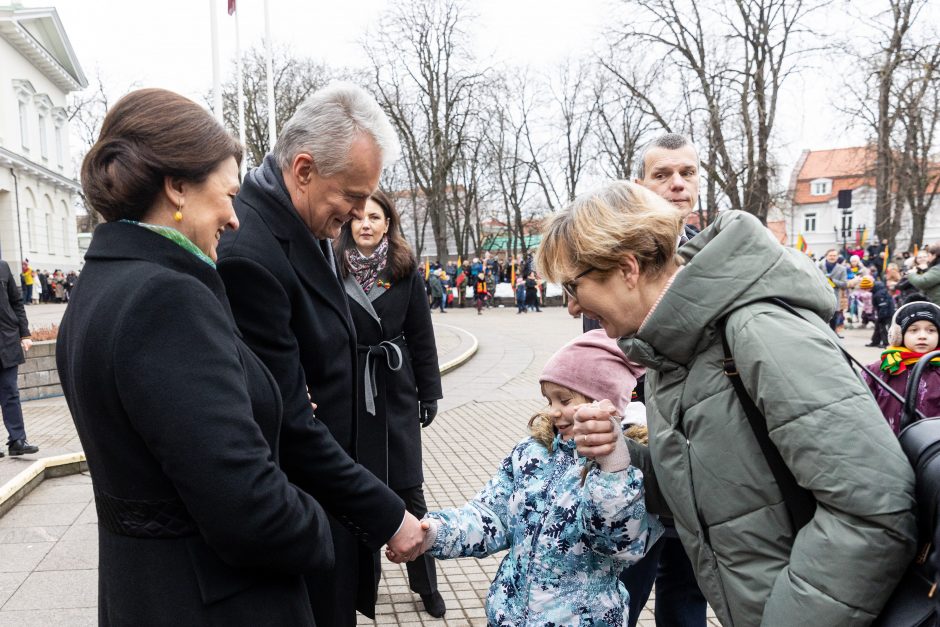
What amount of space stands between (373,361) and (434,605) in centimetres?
132

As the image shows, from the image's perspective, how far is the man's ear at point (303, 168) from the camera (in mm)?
2117

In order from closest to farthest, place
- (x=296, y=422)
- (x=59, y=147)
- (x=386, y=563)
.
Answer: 1. (x=296, y=422)
2. (x=386, y=563)
3. (x=59, y=147)

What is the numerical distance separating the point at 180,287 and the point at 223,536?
487 mm

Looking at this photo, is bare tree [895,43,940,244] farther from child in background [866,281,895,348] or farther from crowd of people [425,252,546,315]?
crowd of people [425,252,546,315]

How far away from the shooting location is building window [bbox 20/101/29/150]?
38.1 metres

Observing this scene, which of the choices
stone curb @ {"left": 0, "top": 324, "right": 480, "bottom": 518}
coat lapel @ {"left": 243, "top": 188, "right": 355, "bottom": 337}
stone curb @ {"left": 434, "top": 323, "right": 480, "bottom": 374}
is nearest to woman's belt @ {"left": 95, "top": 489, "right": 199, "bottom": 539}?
coat lapel @ {"left": 243, "top": 188, "right": 355, "bottom": 337}

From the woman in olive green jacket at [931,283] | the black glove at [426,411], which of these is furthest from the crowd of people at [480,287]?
the black glove at [426,411]

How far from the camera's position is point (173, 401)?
54.0 inches

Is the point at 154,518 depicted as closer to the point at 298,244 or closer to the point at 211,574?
the point at 211,574

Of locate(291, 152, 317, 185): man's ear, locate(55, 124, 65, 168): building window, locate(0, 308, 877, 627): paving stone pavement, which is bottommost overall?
locate(0, 308, 877, 627): paving stone pavement

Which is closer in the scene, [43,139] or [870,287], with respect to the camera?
[870,287]

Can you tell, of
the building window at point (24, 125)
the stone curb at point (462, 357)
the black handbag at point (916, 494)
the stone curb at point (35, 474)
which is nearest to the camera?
the black handbag at point (916, 494)

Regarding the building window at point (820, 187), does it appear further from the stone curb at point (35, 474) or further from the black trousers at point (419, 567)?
the black trousers at point (419, 567)

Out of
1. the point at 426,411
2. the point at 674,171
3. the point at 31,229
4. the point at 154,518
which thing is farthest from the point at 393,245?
the point at 31,229
